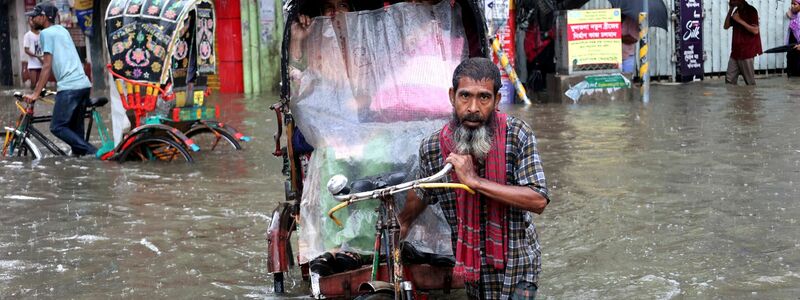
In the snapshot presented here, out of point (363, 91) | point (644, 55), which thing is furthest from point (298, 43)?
point (644, 55)

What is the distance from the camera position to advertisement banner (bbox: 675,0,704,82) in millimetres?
17156

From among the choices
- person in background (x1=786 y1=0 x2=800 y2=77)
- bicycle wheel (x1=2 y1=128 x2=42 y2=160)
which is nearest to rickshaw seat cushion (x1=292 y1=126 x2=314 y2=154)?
bicycle wheel (x1=2 y1=128 x2=42 y2=160)

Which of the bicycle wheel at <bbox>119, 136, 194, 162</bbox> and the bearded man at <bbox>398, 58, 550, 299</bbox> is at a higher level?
the bearded man at <bbox>398, 58, 550, 299</bbox>

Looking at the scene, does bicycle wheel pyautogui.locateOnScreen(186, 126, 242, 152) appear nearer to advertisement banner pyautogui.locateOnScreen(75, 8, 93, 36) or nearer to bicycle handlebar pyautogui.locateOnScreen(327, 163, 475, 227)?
bicycle handlebar pyautogui.locateOnScreen(327, 163, 475, 227)

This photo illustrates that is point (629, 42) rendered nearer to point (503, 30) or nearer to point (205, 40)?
point (503, 30)

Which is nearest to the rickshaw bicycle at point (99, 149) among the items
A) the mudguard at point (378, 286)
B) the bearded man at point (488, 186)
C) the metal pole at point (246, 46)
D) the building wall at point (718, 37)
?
the mudguard at point (378, 286)

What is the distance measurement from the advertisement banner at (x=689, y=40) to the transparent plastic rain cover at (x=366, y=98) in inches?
510

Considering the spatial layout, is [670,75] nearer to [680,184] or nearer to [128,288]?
[680,184]

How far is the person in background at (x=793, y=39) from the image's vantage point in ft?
58.1

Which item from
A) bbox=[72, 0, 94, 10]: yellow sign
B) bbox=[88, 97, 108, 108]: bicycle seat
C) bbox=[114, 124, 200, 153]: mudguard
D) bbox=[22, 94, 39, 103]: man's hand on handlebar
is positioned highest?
bbox=[72, 0, 94, 10]: yellow sign

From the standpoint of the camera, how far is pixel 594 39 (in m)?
14.9

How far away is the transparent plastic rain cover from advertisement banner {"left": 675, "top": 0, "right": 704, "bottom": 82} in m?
13.0

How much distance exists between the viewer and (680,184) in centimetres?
809

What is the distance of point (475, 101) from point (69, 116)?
24.7 feet
